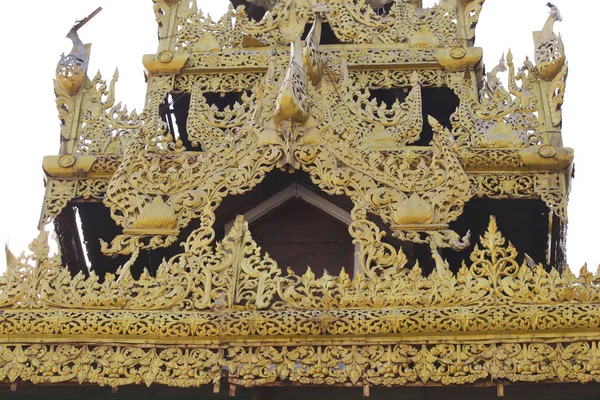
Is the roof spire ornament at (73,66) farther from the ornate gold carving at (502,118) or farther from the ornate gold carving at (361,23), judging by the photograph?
the ornate gold carving at (502,118)

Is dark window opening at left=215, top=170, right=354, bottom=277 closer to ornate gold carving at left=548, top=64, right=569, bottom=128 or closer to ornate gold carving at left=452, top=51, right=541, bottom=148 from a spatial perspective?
ornate gold carving at left=452, top=51, right=541, bottom=148

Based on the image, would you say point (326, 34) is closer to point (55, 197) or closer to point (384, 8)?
point (384, 8)

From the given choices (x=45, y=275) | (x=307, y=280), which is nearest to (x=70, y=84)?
(x=45, y=275)

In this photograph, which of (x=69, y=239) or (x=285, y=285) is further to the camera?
(x=69, y=239)

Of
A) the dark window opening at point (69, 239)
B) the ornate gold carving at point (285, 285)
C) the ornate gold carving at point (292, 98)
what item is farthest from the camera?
the dark window opening at point (69, 239)

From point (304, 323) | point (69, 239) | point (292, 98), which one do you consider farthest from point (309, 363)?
point (69, 239)

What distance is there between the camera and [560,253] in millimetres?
11188

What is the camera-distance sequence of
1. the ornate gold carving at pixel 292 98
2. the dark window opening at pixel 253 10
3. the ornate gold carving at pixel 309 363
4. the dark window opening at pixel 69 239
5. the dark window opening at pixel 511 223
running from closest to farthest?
the ornate gold carving at pixel 309 363 < the ornate gold carving at pixel 292 98 < the dark window opening at pixel 69 239 < the dark window opening at pixel 511 223 < the dark window opening at pixel 253 10

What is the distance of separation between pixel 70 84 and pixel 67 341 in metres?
3.96

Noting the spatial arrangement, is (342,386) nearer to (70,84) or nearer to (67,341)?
(67,341)

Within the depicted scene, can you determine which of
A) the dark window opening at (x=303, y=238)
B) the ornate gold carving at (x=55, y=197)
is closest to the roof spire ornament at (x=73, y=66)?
the ornate gold carving at (x=55, y=197)

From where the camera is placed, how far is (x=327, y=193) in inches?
388

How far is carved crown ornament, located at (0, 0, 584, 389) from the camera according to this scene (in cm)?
800

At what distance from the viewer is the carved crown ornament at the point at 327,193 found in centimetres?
800
